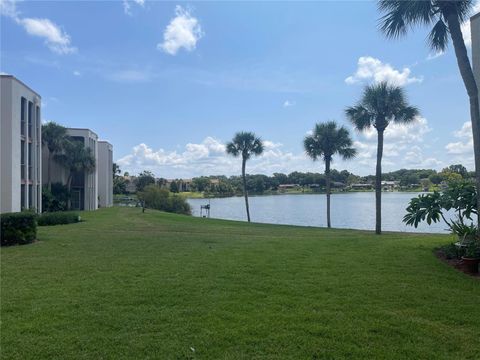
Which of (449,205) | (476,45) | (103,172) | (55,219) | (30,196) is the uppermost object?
(476,45)

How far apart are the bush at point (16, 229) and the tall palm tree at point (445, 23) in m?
11.0

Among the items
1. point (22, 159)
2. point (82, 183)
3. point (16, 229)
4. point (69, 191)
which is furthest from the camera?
point (82, 183)

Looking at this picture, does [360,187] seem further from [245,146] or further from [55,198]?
[55,198]

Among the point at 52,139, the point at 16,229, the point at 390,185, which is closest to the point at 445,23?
the point at 16,229

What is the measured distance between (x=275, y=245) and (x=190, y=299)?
556 centimetres

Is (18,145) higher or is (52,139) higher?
(52,139)

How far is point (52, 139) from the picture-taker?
32.3 meters

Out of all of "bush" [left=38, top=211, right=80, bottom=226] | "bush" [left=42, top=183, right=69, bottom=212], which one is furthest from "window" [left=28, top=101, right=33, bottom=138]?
"bush" [left=42, top=183, right=69, bottom=212]

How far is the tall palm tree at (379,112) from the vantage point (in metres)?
16.9

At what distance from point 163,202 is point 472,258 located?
137 ft

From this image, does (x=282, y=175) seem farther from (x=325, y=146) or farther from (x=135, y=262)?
(x=135, y=262)

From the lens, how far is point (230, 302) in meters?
4.85

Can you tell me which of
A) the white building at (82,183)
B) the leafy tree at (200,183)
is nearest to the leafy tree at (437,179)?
the white building at (82,183)

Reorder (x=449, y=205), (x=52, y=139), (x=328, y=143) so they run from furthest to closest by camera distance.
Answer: (x=52, y=139)
(x=328, y=143)
(x=449, y=205)
